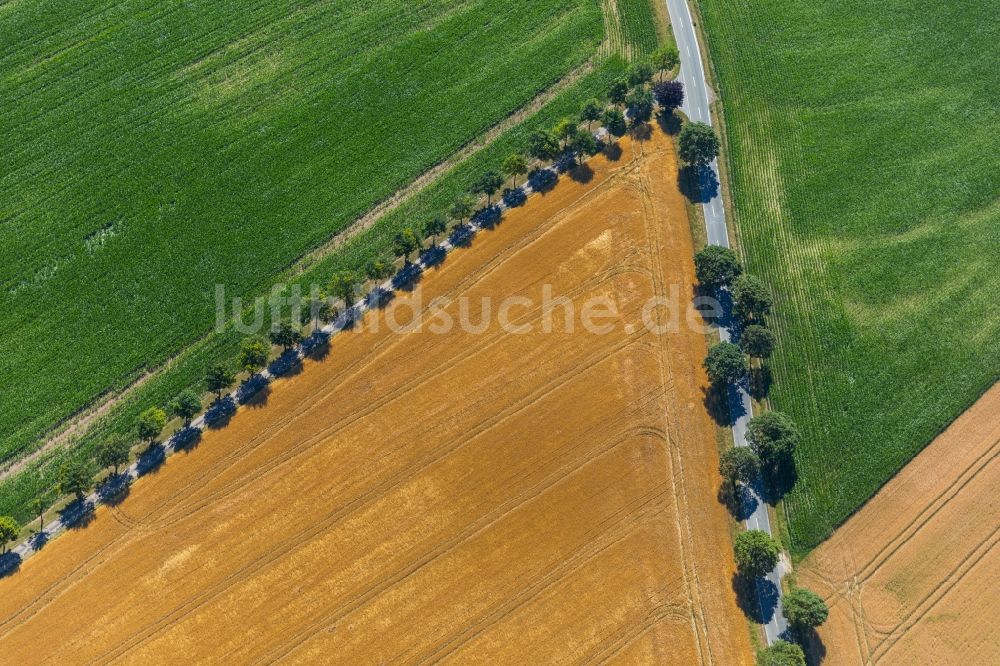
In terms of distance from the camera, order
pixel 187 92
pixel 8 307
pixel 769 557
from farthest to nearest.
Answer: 1. pixel 187 92
2. pixel 8 307
3. pixel 769 557

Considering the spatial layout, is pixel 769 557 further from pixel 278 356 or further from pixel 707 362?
pixel 278 356

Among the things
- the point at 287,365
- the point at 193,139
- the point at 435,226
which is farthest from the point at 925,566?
the point at 193,139

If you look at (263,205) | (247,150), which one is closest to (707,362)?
(263,205)

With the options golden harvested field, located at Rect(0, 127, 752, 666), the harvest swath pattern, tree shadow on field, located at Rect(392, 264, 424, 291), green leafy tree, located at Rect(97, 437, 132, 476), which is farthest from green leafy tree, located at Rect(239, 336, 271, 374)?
tree shadow on field, located at Rect(392, 264, 424, 291)

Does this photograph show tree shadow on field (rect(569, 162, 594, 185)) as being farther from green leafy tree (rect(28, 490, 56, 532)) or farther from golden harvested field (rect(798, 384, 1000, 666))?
green leafy tree (rect(28, 490, 56, 532))

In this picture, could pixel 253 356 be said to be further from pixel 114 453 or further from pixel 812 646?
pixel 812 646

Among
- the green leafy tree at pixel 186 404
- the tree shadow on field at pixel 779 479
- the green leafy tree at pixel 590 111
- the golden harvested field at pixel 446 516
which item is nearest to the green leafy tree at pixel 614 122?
the green leafy tree at pixel 590 111
